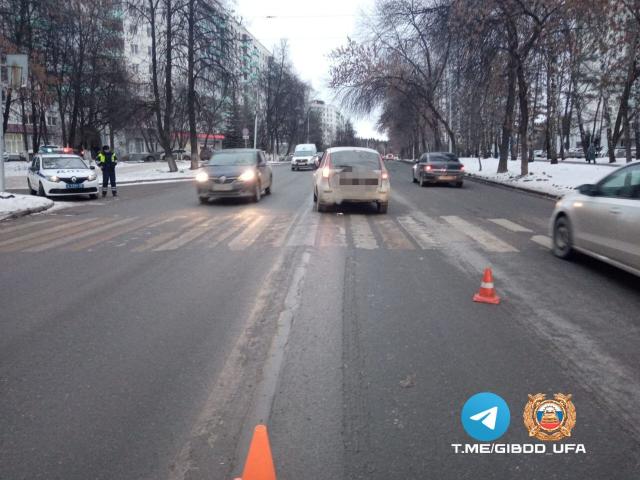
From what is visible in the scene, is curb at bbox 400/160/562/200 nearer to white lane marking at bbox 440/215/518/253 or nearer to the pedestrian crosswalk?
white lane marking at bbox 440/215/518/253

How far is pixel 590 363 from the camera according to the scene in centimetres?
412

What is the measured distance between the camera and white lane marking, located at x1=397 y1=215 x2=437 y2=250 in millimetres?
9326

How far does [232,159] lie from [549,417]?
14818mm

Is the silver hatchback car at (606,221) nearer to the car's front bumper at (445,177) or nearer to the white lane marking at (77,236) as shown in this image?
the white lane marking at (77,236)

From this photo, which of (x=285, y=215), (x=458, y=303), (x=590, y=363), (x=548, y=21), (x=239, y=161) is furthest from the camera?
(x=548, y=21)

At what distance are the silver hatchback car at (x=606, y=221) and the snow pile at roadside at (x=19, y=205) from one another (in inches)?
495

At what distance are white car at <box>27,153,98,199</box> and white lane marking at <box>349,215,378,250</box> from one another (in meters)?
9.75

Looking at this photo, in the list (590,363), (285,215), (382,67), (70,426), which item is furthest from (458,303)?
(382,67)

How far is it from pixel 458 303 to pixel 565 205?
11.2ft

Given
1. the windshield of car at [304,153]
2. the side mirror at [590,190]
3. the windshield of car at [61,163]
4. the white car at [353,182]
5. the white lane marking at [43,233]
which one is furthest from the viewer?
the windshield of car at [304,153]

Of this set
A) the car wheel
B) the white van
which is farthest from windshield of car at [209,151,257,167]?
the white van

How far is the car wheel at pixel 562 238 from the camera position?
793 cm

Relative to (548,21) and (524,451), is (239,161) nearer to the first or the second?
(548,21)

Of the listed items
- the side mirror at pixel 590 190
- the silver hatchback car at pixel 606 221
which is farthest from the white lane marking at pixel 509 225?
the side mirror at pixel 590 190
